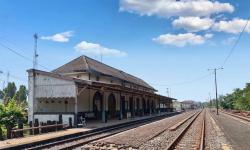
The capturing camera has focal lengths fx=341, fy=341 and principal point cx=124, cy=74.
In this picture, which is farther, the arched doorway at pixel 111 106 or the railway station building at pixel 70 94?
the arched doorway at pixel 111 106

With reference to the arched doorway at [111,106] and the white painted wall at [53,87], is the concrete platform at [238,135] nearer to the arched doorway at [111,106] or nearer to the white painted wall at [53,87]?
the white painted wall at [53,87]

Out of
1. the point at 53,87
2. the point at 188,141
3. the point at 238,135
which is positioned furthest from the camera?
the point at 53,87

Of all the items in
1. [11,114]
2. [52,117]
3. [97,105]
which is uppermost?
[97,105]

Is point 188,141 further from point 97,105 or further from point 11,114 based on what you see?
point 97,105

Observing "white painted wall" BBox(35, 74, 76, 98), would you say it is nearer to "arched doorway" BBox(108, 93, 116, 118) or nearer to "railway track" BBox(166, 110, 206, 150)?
"railway track" BBox(166, 110, 206, 150)

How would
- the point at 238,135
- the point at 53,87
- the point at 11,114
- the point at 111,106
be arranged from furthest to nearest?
the point at 111,106, the point at 53,87, the point at 11,114, the point at 238,135

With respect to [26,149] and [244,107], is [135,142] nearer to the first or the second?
[26,149]

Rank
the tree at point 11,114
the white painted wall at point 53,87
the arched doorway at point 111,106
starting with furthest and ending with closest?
the arched doorway at point 111,106 < the white painted wall at point 53,87 < the tree at point 11,114

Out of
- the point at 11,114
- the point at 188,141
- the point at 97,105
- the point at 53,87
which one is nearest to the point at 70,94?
the point at 53,87

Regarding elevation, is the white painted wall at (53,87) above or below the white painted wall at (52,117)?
above

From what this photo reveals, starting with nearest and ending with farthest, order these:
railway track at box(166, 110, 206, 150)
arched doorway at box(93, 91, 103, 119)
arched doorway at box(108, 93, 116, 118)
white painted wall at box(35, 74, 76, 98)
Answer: railway track at box(166, 110, 206, 150) → white painted wall at box(35, 74, 76, 98) → arched doorway at box(93, 91, 103, 119) → arched doorway at box(108, 93, 116, 118)

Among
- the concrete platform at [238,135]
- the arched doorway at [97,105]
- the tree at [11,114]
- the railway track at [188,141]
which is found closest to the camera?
the railway track at [188,141]

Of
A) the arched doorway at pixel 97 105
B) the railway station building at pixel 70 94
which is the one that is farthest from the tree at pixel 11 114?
the arched doorway at pixel 97 105

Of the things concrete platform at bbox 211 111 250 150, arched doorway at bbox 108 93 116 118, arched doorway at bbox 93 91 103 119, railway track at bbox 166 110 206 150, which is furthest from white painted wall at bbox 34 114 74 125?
arched doorway at bbox 108 93 116 118
